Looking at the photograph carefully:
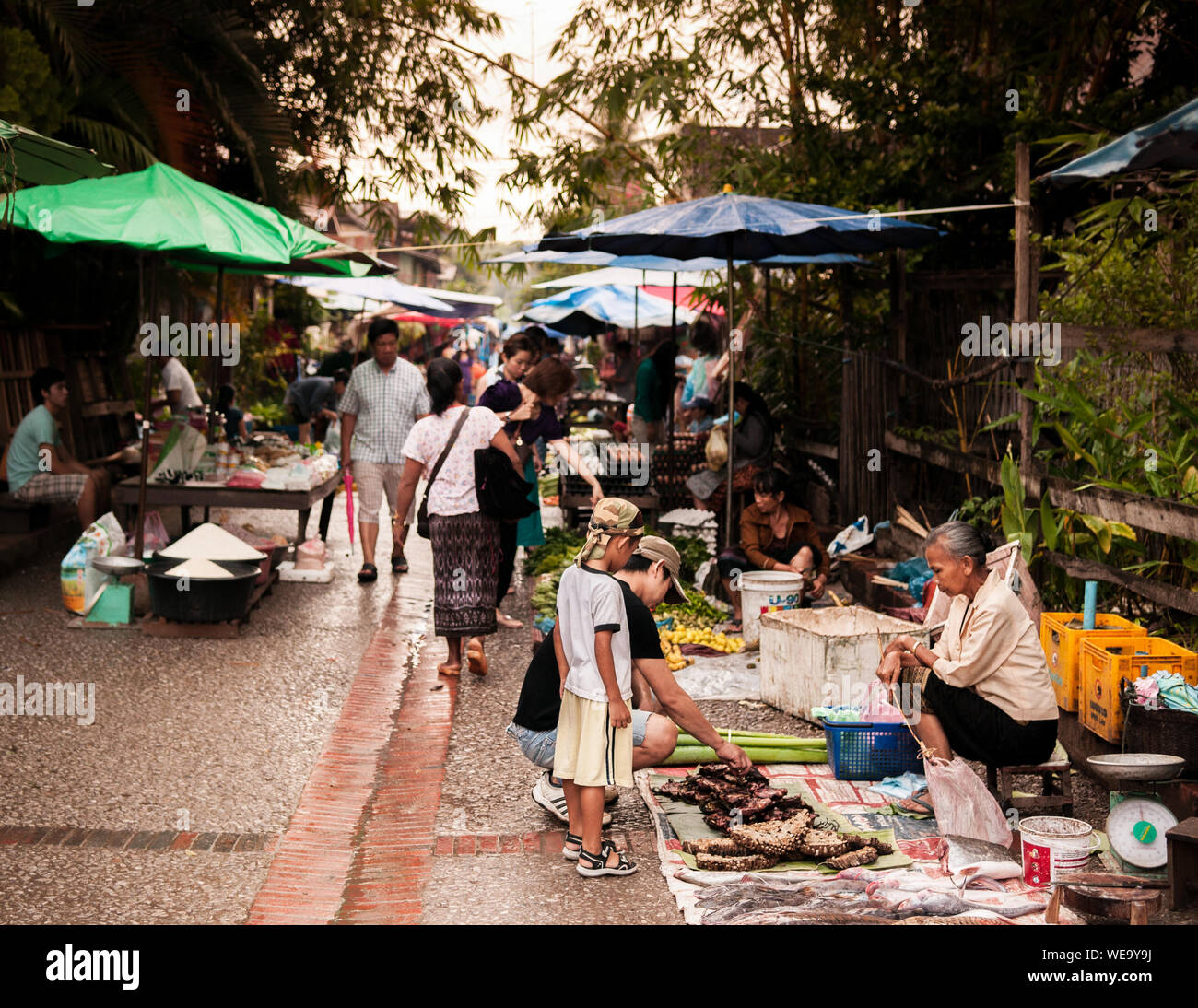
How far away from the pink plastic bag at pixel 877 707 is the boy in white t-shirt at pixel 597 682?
5.42 feet

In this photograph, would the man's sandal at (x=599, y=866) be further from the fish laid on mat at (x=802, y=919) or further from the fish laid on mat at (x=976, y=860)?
the fish laid on mat at (x=976, y=860)

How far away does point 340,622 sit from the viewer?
9188 millimetres

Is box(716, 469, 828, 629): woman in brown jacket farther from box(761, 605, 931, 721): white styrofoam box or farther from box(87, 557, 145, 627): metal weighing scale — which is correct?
box(87, 557, 145, 627): metal weighing scale

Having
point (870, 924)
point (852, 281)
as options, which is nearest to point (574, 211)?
point (852, 281)

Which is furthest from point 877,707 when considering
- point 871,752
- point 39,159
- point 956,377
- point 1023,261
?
point 39,159

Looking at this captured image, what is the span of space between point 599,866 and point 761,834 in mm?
629

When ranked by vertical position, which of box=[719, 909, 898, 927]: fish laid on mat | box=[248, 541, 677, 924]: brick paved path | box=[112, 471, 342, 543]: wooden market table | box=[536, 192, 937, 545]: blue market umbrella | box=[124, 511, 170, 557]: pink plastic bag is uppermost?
box=[536, 192, 937, 545]: blue market umbrella

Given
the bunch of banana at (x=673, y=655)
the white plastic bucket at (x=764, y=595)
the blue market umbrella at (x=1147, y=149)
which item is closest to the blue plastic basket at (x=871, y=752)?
the bunch of banana at (x=673, y=655)

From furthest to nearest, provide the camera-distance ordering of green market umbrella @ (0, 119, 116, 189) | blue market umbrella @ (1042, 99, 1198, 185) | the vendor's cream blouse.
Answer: blue market umbrella @ (1042, 99, 1198, 185)
the vendor's cream blouse
green market umbrella @ (0, 119, 116, 189)

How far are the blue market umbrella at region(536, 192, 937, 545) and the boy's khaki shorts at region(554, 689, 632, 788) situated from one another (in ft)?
13.5

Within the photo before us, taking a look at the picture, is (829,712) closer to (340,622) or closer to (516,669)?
(516,669)

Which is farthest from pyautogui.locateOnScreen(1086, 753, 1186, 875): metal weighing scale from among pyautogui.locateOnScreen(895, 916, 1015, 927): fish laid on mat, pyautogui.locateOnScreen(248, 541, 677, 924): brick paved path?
pyautogui.locateOnScreen(248, 541, 677, 924): brick paved path

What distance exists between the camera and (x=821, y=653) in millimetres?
6574

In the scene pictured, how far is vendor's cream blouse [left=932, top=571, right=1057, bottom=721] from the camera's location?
17.1 ft
